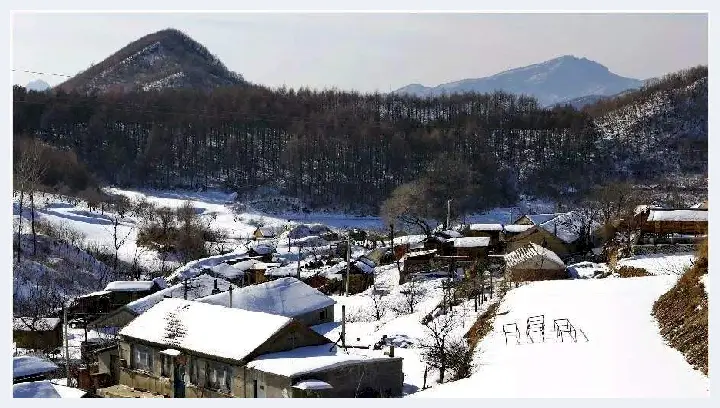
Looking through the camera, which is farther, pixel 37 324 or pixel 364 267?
pixel 364 267

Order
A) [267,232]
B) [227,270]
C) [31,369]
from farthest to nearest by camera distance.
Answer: [267,232] < [227,270] < [31,369]

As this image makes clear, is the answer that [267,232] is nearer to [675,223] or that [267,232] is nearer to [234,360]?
[675,223]

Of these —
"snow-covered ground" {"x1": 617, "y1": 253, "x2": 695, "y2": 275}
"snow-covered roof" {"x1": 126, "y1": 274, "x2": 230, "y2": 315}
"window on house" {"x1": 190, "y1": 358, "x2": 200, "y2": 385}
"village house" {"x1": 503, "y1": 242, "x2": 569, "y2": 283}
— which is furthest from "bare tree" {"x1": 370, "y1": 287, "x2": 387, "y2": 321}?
"window on house" {"x1": 190, "y1": 358, "x2": 200, "y2": 385}

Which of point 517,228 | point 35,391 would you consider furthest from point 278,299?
point 517,228

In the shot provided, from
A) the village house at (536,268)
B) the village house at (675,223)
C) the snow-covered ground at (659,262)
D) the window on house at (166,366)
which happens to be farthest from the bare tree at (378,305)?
the village house at (675,223)

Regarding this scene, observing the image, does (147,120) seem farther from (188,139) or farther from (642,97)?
(642,97)

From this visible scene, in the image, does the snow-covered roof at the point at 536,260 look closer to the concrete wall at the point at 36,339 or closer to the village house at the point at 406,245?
the village house at the point at 406,245

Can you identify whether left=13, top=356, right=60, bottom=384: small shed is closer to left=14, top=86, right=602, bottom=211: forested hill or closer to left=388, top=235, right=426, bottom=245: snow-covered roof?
left=388, top=235, right=426, bottom=245: snow-covered roof
